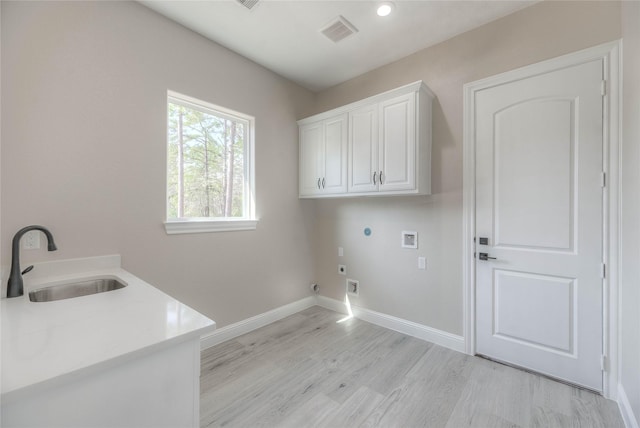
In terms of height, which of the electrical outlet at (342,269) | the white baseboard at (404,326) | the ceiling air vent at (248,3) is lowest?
the white baseboard at (404,326)

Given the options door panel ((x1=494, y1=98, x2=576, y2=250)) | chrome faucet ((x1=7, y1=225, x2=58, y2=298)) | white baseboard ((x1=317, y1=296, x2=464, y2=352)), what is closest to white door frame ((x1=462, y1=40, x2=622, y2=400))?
door panel ((x1=494, y1=98, x2=576, y2=250))

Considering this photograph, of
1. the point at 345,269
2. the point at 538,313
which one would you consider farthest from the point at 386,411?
the point at 345,269

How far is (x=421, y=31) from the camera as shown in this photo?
2.41 m

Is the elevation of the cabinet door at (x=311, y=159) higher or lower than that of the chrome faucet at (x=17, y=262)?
higher

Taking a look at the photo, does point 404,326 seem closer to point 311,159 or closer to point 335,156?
point 335,156

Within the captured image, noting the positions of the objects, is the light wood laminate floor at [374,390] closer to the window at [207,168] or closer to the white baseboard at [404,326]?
the white baseboard at [404,326]

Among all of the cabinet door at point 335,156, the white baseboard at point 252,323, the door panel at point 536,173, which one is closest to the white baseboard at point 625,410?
the door panel at point 536,173

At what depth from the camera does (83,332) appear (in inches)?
36.9

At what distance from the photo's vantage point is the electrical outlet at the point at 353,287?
3.18 metres

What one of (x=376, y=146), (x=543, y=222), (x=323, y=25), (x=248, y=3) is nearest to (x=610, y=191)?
(x=543, y=222)

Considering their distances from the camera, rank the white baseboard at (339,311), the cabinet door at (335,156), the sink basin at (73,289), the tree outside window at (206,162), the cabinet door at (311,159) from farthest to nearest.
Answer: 1. the cabinet door at (311,159)
2. the cabinet door at (335,156)
3. the white baseboard at (339,311)
4. the tree outside window at (206,162)
5. the sink basin at (73,289)

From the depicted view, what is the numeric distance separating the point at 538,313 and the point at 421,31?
2.56 m

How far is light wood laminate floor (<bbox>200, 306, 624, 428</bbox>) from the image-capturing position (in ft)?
5.44

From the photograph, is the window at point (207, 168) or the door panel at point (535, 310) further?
the window at point (207, 168)
